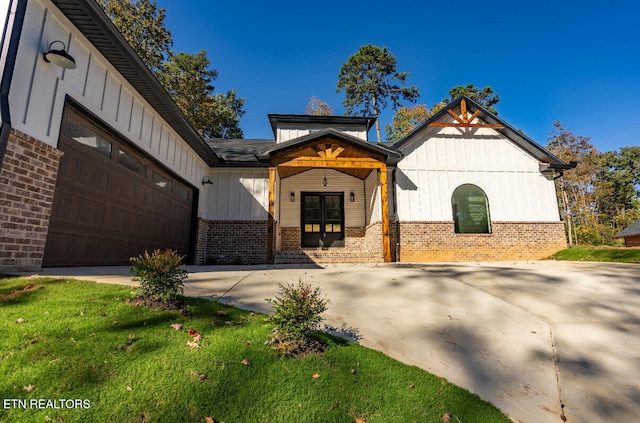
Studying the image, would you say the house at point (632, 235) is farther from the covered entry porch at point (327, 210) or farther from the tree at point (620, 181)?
the covered entry porch at point (327, 210)

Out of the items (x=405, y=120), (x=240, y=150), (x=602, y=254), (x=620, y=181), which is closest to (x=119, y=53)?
(x=240, y=150)

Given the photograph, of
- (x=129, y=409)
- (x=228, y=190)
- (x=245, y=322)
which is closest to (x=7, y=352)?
(x=129, y=409)

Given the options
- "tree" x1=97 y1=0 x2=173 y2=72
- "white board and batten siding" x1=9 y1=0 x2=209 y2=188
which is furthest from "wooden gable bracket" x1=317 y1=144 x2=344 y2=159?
"tree" x1=97 y1=0 x2=173 y2=72

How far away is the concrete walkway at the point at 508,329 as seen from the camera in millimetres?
2445

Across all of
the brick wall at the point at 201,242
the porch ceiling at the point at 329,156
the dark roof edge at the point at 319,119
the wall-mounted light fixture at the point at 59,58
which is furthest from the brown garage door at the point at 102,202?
the dark roof edge at the point at 319,119

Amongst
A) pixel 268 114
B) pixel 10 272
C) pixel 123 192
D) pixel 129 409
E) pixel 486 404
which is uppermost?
pixel 268 114

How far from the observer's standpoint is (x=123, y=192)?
21.4ft

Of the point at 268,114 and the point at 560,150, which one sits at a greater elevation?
the point at 560,150

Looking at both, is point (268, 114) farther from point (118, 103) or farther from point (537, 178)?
point (537, 178)

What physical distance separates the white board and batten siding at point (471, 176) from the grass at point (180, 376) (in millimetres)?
9161

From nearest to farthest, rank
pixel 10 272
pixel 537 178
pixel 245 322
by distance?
pixel 245 322 → pixel 10 272 → pixel 537 178

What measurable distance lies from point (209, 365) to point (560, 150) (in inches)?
1448

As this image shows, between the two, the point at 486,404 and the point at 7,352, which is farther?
the point at 486,404

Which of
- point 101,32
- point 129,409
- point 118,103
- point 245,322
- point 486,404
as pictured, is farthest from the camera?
point 118,103
